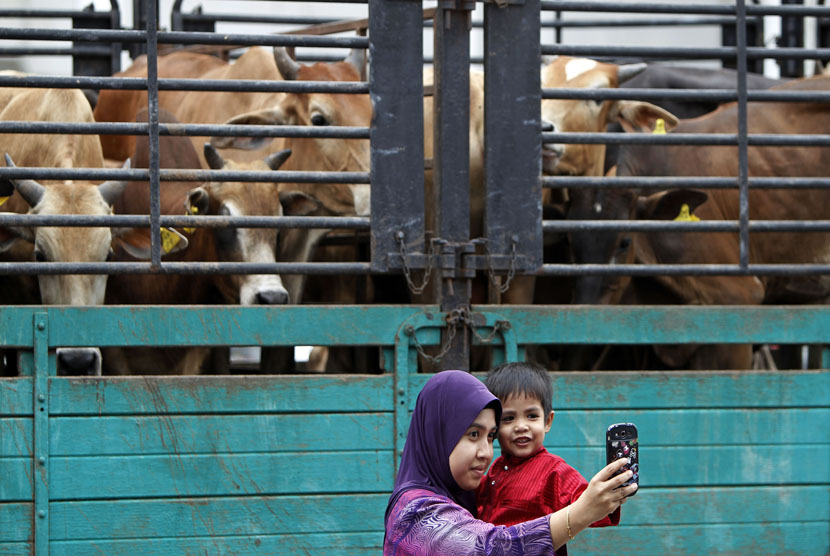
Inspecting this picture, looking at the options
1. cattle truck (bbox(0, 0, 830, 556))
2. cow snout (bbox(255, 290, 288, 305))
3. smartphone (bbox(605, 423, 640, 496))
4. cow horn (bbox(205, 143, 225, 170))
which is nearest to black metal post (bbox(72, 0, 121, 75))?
cow horn (bbox(205, 143, 225, 170))

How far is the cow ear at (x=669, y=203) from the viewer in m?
5.85

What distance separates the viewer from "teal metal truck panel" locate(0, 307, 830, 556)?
424 cm

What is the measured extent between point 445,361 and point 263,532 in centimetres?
98

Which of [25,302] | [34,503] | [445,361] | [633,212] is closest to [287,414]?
[445,361]

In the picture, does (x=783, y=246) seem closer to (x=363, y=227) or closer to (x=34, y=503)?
(x=363, y=227)

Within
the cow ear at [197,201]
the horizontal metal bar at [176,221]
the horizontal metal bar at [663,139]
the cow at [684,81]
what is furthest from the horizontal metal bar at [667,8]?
the cow at [684,81]

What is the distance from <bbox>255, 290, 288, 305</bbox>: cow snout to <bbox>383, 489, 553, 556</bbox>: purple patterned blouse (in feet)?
8.74

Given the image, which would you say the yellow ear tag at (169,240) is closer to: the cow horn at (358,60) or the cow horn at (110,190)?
the cow horn at (110,190)

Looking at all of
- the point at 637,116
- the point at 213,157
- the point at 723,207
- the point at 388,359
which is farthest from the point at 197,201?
the point at 723,207

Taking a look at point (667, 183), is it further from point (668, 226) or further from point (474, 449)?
point (474, 449)

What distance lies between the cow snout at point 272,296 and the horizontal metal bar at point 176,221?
85cm

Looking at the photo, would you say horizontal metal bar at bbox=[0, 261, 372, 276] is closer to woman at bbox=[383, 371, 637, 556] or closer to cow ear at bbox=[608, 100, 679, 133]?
woman at bbox=[383, 371, 637, 556]

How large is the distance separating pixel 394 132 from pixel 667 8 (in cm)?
135

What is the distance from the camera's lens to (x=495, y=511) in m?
3.01
